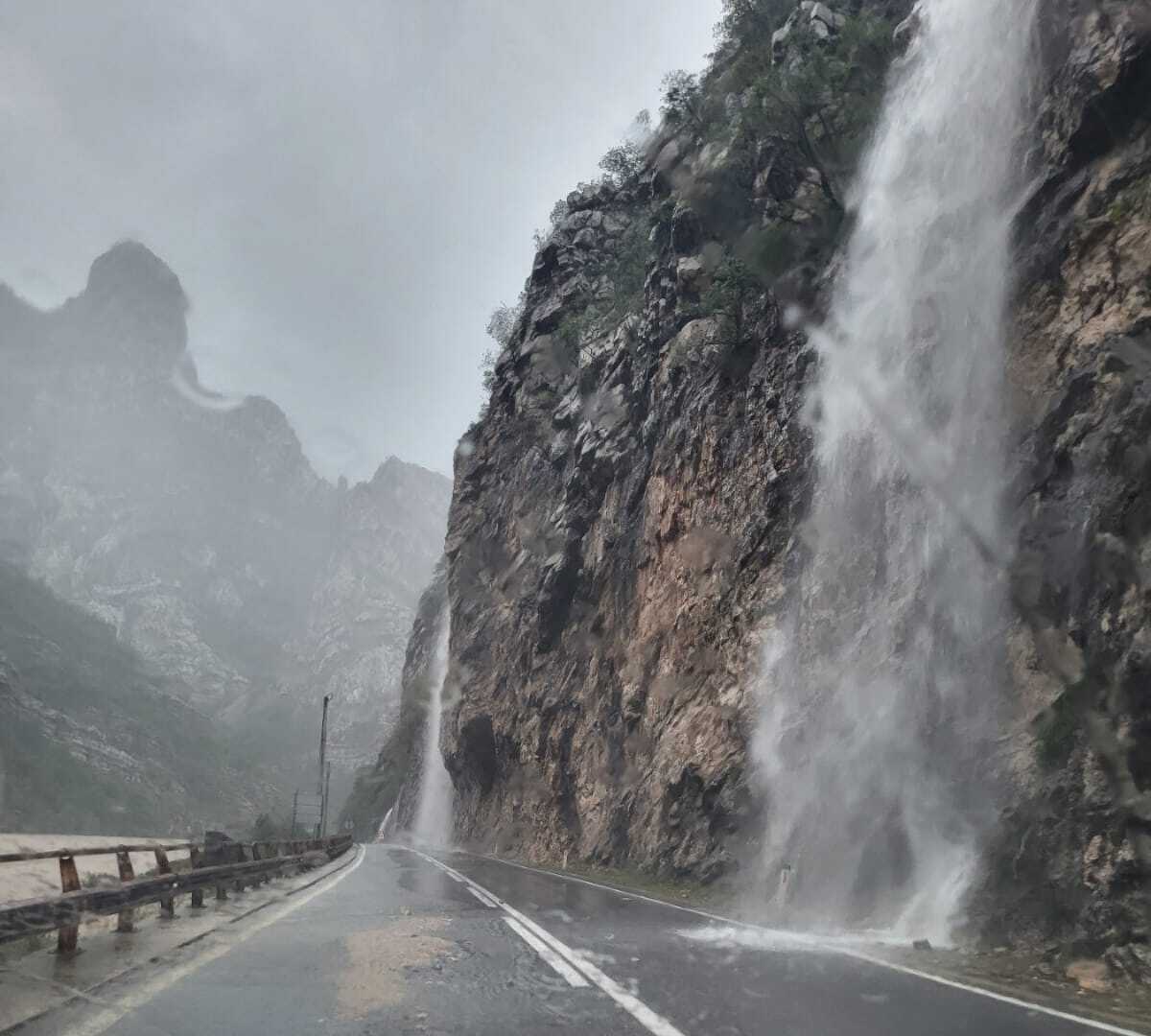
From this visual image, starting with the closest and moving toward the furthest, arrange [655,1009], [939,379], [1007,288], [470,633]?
[655,1009], [1007,288], [939,379], [470,633]

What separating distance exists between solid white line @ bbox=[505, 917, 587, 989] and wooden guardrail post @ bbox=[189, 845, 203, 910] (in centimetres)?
433

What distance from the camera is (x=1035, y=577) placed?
1291 centimetres

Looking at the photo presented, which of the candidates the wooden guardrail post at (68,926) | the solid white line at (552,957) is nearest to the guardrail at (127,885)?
the wooden guardrail post at (68,926)

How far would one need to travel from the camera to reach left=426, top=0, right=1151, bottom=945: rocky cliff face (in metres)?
11.3

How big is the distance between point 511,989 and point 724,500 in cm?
2123

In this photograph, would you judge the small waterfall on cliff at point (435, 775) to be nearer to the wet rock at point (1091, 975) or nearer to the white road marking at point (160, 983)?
the white road marking at point (160, 983)

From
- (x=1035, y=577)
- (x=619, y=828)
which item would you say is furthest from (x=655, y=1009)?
(x=619, y=828)

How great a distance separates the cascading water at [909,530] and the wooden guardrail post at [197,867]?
8.93m

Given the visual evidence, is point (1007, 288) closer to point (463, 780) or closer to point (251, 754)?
point (463, 780)

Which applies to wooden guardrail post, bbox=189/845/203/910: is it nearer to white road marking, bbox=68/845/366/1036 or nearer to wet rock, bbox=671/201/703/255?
white road marking, bbox=68/845/366/1036

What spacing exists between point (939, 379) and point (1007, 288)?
2.07 m

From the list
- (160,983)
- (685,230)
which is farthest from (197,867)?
(685,230)

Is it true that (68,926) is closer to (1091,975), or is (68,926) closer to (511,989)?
(511,989)

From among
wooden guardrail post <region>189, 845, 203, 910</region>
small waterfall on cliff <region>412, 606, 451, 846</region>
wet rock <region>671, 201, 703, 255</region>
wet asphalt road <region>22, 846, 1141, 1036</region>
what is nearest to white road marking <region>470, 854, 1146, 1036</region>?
wet asphalt road <region>22, 846, 1141, 1036</region>
